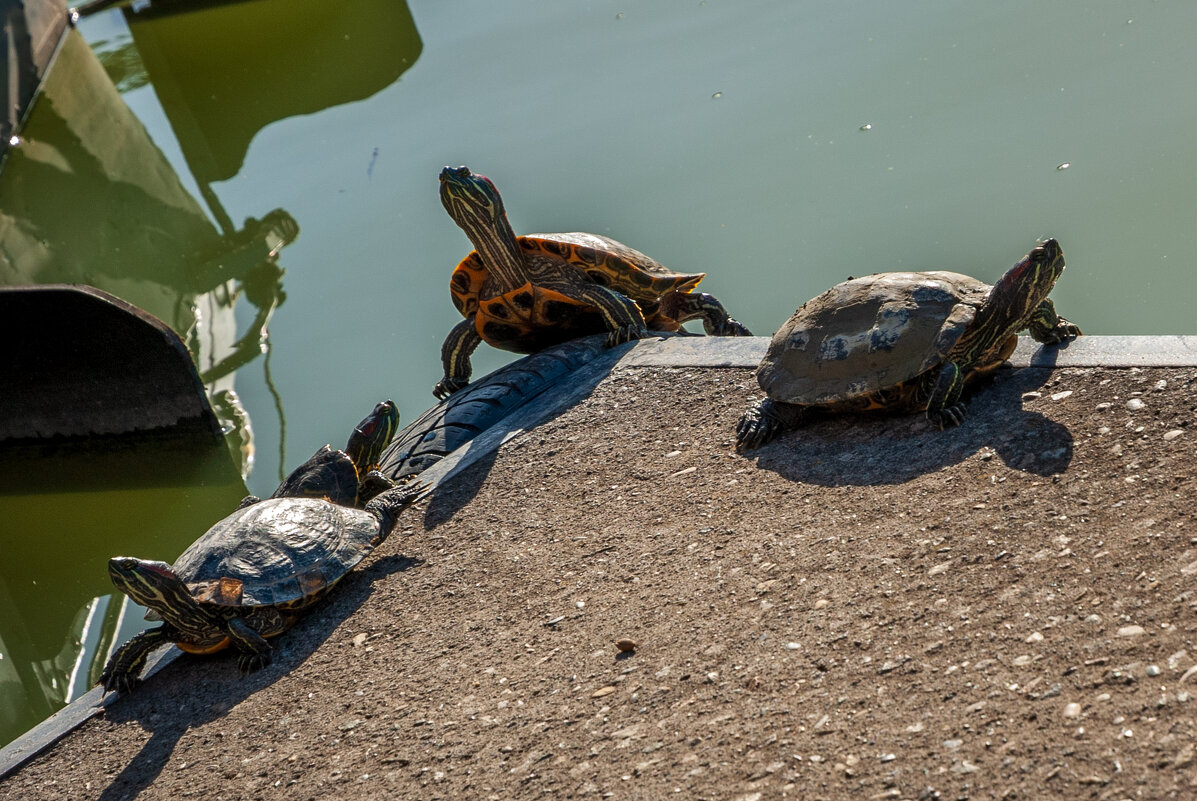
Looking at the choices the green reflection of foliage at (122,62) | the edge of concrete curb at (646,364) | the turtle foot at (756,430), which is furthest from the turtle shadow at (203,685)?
the green reflection of foliage at (122,62)

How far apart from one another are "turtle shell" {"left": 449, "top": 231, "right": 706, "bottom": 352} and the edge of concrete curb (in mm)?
557

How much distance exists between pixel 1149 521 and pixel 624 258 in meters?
3.86

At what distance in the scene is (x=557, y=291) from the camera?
645cm

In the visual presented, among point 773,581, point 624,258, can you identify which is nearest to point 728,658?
point 773,581

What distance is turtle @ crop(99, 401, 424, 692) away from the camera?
421cm

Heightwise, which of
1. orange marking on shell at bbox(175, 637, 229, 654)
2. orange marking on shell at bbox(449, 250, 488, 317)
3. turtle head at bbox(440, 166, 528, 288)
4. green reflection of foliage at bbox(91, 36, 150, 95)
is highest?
green reflection of foliage at bbox(91, 36, 150, 95)

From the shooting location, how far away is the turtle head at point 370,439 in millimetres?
5523

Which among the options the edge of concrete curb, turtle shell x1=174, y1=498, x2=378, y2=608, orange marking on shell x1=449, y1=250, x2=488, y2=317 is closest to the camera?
the edge of concrete curb

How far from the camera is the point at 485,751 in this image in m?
3.28

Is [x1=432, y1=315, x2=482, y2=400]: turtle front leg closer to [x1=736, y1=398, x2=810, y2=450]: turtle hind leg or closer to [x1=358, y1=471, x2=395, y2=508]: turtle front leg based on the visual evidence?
[x1=358, y1=471, x2=395, y2=508]: turtle front leg

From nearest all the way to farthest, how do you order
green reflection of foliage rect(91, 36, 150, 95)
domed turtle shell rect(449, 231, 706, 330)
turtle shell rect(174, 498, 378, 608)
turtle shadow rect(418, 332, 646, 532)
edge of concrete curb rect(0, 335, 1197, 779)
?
edge of concrete curb rect(0, 335, 1197, 779)
turtle shell rect(174, 498, 378, 608)
turtle shadow rect(418, 332, 646, 532)
domed turtle shell rect(449, 231, 706, 330)
green reflection of foliage rect(91, 36, 150, 95)

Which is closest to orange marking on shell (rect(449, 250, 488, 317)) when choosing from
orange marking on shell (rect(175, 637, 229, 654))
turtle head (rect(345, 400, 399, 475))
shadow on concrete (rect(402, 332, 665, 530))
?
shadow on concrete (rect(402, 332, 665, 530))

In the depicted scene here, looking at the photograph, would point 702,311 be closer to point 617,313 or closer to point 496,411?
point 617,313

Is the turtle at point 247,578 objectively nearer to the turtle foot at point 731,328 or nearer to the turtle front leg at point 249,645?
the turtle front leg at point 249,645
